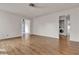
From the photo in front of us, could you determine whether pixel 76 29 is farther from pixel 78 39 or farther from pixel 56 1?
pixel 56 1

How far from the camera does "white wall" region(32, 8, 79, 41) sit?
21.5ft

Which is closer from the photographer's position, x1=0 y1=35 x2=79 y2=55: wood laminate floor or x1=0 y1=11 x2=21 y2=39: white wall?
x1=0 y1=35 x2=79 y2=55: wood laminate floor

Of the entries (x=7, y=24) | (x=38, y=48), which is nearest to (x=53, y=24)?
(x=7, y=24)

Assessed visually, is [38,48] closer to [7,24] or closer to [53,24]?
[7,24]

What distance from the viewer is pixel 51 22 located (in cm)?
886

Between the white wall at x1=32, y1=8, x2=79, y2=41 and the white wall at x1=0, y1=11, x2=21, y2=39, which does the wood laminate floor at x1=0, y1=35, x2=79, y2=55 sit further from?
the white wall at x1=32, y1=8, x2=79, y2=41

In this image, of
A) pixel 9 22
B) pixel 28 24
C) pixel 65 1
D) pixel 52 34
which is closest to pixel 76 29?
pixel 52 34

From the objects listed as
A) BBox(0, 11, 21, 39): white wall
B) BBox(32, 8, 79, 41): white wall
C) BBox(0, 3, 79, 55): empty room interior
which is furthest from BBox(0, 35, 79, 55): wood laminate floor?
BBox(32, 8, 79, 41): white wall

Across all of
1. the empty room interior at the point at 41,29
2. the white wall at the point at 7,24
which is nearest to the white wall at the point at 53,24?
the empty room interior at the point at 41,29

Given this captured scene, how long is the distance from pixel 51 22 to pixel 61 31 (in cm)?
103

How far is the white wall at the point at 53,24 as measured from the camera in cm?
655

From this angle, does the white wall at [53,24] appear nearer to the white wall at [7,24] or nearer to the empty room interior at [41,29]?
the empty room interior at [41,29]

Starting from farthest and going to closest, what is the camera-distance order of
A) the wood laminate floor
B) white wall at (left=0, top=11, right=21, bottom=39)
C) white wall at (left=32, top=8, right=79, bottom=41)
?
white wall at (left=32, top=8, right=79, bottom=41)
white wall at (left=0, top=11, right=21, bottom=39)
the wood laminate floor

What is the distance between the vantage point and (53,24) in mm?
8625
